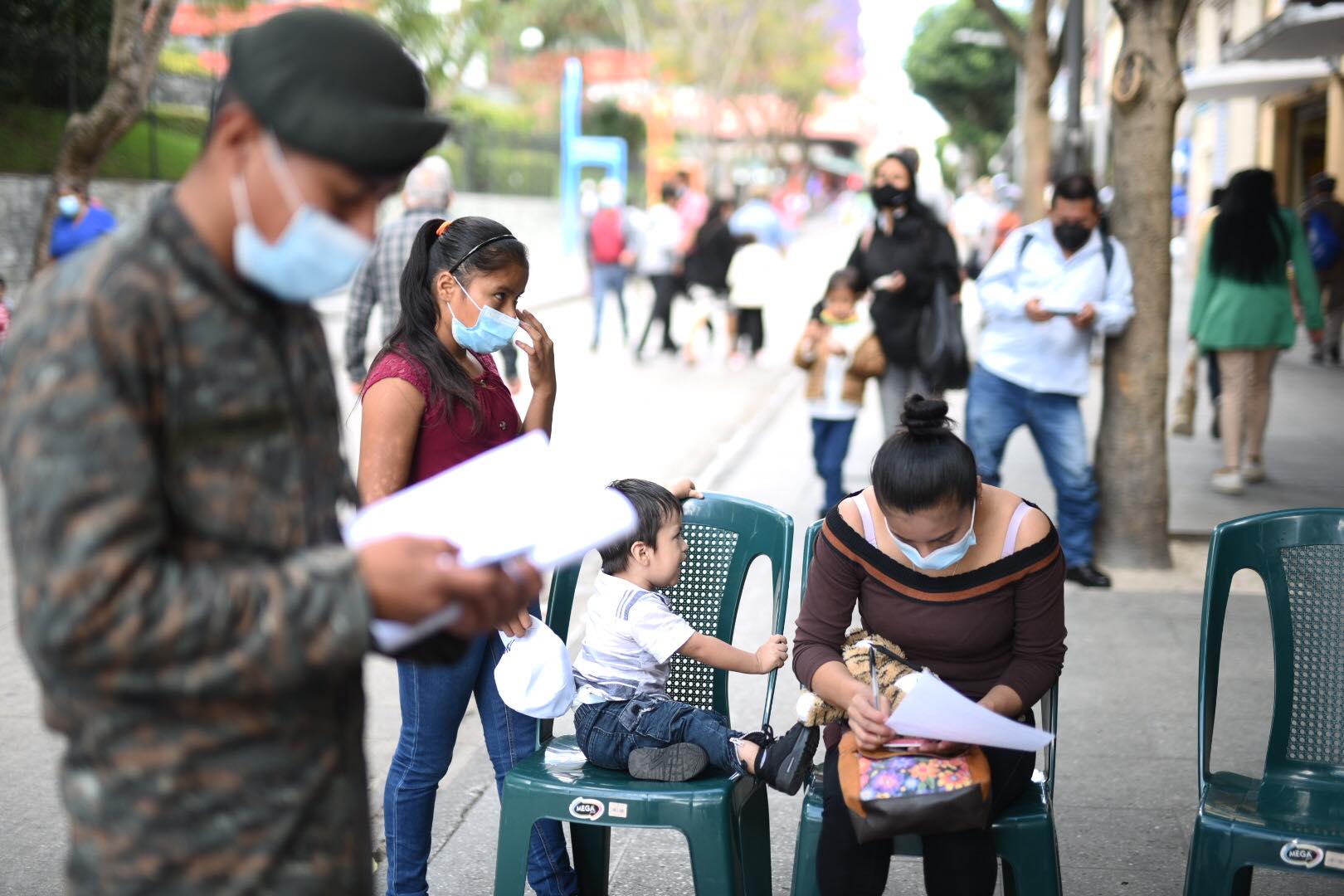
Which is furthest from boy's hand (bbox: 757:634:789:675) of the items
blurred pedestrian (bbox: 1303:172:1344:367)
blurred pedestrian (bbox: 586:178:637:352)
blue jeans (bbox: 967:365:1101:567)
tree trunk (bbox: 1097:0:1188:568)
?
blurred pedestrian (bbox: 586:178:637:352)

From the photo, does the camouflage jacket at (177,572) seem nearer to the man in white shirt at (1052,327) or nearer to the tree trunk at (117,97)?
the man in white shirt at (1052,327)

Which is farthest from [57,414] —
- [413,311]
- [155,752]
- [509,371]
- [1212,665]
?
[509,371]

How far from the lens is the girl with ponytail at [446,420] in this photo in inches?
119

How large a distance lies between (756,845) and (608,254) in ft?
45.4

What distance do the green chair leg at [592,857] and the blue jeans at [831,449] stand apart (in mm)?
4209

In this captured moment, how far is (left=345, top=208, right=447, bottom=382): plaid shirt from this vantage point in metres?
6.39

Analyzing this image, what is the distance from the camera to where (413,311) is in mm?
3148

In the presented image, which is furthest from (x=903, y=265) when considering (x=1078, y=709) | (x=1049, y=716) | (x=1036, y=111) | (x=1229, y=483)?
(x=1036, y=111)

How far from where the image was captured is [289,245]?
1.54m

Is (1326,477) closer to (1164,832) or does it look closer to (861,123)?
(1164,832)

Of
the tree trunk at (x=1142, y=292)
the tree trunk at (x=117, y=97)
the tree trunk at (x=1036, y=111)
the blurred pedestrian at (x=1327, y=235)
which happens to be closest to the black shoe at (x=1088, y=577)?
the tree trunk at (x=1142, y=292)

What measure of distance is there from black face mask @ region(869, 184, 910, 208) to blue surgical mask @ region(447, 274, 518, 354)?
4559mm

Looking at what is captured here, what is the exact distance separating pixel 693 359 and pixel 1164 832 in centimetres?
1187

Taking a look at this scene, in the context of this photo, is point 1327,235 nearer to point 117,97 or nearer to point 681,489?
point 117,97
